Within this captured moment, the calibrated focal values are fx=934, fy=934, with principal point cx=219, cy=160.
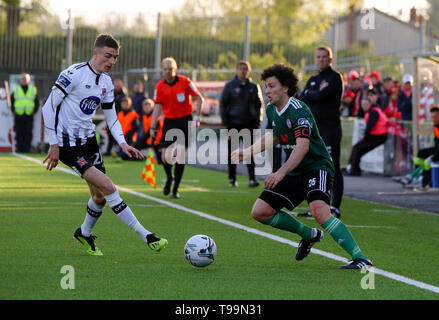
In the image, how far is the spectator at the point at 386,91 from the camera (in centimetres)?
2088

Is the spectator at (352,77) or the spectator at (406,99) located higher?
the spectator at (352,77)

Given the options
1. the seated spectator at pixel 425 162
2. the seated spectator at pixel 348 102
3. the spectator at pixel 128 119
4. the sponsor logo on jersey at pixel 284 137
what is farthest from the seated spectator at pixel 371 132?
the sponsor logo on jersey at pixel 284 137

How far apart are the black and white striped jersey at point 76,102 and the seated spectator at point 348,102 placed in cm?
1440

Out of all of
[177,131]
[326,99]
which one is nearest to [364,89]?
[177,131]

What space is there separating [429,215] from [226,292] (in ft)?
22.7

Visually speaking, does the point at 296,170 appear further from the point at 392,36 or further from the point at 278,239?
the point at 392,36

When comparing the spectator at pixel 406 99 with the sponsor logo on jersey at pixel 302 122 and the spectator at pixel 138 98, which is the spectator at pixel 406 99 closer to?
the spectator at pixel 138 98

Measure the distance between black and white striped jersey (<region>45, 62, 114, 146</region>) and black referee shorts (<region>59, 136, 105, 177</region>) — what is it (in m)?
0.05

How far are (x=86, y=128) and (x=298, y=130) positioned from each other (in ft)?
6.52

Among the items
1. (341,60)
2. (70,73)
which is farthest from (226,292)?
(341,60)

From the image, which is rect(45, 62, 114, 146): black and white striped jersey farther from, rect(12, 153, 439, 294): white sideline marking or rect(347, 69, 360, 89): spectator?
rect(347, 69, 360, 89): spectator

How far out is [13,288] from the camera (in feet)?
21.3

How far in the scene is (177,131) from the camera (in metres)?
14.4

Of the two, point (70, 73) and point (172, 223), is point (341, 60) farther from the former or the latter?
point (70, 73)
